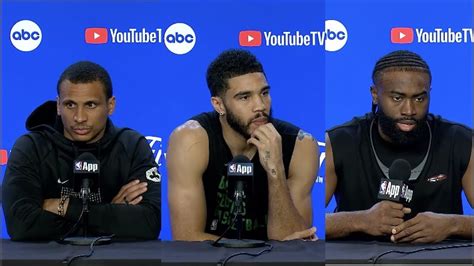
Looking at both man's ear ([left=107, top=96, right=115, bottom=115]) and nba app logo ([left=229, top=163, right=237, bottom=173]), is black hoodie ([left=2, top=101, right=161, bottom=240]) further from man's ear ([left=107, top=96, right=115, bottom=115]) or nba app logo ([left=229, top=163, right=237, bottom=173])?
nba app logo ([left=229, top=163, right=237, bottom=173])

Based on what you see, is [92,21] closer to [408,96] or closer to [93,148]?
[93,148]

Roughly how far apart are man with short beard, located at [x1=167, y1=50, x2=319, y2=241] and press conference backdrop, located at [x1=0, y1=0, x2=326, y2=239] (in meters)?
0.07

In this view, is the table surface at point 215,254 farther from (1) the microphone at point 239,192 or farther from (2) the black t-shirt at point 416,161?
(2) the black t-shirt at point 416,161

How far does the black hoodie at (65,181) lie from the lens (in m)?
3.81

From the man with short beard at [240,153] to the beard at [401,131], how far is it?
0.40m

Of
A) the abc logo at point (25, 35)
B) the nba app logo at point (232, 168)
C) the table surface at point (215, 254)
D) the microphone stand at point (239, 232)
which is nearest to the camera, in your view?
the table surface at point (215, 254)

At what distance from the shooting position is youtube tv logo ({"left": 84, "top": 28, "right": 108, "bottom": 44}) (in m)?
4.06

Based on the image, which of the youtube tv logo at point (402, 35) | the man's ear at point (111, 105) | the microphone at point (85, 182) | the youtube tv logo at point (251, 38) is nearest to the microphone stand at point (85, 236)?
the microphone at point (85, 182)

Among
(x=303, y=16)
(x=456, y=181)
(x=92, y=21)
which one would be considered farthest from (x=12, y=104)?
(x=456, y=181)

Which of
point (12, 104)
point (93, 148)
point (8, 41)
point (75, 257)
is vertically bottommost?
point (75, 257)

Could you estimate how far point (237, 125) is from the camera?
3.94m

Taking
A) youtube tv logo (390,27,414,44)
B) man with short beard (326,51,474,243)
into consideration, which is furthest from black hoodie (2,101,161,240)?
youtube tv logo (390,27,414,44)

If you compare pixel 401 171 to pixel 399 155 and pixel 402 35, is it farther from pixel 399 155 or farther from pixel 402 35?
pixel 402 35

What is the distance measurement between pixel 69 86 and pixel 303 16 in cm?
139
